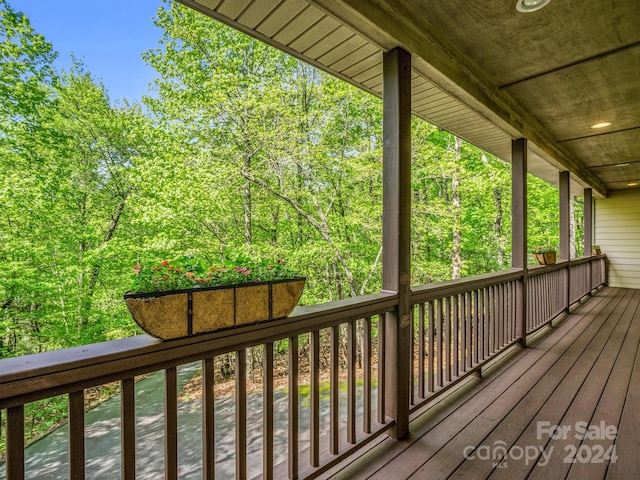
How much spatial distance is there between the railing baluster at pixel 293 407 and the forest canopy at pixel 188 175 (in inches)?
210

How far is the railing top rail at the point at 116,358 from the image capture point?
81 cm

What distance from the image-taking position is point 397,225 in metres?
1.86

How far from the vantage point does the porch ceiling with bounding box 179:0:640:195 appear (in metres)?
1.66

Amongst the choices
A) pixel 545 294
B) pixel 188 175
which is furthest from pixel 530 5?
pixel 188 175

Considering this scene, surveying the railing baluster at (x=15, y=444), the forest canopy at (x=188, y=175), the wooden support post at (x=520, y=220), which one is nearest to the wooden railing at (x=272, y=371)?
the railing baluster at (x=15, y=444)

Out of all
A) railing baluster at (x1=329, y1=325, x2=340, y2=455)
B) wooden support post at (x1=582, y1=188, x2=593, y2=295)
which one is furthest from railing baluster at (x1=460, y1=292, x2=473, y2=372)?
wooden support post at (x1=582, y1=188, x2=593, y2=295)

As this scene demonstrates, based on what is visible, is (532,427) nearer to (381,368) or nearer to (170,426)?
(381,368)

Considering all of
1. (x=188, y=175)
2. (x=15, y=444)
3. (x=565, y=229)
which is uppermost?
(x=188, y=175)

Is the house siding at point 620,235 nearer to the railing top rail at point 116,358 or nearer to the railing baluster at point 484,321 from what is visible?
the railing baluster at point 484,321

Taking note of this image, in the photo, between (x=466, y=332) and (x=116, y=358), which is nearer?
(x=116, y=358)

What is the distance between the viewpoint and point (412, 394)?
81.7 inches

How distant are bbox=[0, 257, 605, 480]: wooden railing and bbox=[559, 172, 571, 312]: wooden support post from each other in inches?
100

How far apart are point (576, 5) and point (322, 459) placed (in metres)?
2.71

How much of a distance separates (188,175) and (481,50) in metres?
5.79
